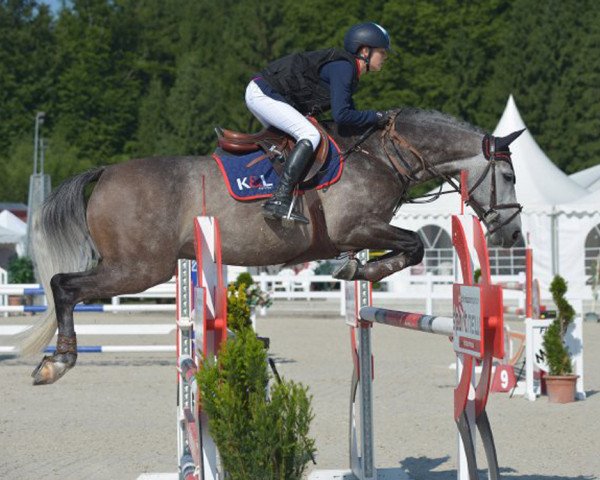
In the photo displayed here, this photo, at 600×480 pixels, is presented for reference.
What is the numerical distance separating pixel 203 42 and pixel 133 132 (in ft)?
25.2

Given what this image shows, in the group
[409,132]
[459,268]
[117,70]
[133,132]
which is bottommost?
[459,268]

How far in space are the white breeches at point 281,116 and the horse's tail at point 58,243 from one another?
993mm

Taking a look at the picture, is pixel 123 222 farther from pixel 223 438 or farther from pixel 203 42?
pixel 203 42

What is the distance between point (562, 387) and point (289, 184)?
544 centimetres

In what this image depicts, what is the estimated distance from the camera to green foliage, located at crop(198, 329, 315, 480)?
161 inches

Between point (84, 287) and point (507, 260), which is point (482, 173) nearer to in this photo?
point (84, 287)

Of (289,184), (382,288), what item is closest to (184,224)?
(289,184)

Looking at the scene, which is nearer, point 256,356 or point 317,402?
point 256,356

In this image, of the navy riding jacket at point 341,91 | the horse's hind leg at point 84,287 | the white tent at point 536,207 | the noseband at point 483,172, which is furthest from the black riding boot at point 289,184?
the white tent at point 536,207

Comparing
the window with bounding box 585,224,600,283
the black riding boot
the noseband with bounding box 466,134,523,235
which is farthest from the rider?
the window with bounding box 585,224,600,283

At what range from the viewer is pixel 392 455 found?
7602 mm

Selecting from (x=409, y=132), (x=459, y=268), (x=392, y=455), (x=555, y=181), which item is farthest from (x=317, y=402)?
(x=555, y=181)

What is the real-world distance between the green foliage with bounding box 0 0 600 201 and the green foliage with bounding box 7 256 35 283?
1520cm

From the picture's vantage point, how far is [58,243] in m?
5.90
